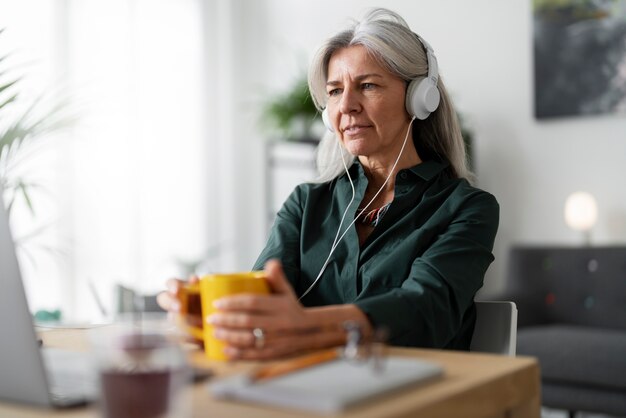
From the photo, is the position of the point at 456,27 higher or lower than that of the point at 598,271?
higher

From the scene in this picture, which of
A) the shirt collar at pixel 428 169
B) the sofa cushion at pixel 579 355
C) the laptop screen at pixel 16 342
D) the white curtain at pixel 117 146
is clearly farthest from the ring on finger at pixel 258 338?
the white curtain at pixel 117 146

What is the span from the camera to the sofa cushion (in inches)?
120

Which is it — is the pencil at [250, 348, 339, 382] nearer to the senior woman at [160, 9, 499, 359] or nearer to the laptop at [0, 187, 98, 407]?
the laptop at [0, 187, 98, 407]

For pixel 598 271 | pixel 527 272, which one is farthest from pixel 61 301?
pixel 598 271

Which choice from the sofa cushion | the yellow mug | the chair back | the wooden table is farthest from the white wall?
the wooden table

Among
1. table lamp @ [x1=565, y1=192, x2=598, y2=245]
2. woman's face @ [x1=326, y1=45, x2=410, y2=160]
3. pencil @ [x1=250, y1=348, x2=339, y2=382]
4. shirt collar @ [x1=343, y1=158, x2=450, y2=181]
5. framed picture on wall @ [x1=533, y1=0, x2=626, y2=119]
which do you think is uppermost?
framed picture on wall @ [x1=533, y1=0, x2=626, y2=119]

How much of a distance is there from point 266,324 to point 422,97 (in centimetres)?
78

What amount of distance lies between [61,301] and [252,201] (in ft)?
4.91

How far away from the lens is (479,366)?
37.0 inches

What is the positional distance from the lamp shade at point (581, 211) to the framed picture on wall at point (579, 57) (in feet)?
1.47

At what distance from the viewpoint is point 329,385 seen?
2.41 feet

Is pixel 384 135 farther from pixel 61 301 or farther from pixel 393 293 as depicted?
pixel 61 301

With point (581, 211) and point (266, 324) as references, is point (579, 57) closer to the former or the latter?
point (581, 211)

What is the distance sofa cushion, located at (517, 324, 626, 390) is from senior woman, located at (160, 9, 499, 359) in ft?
5.43
